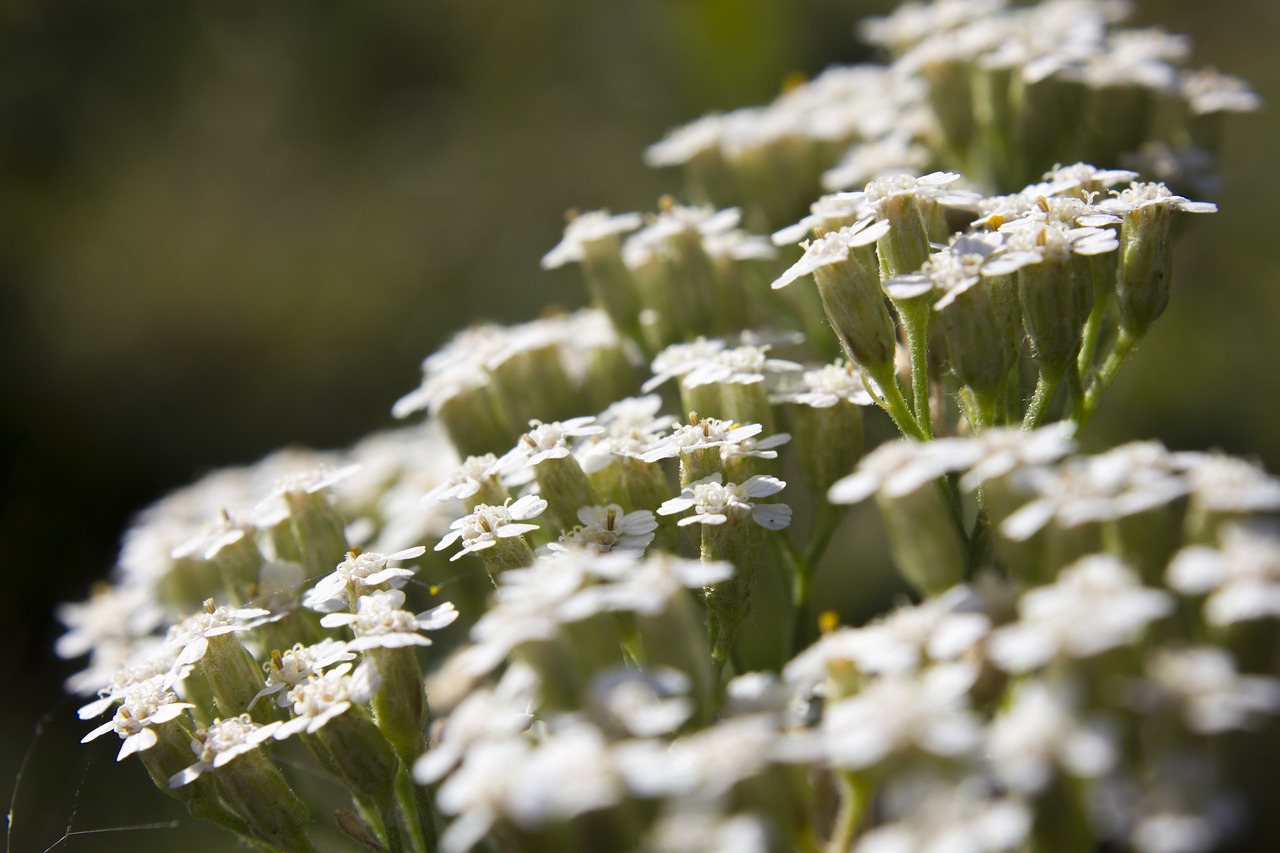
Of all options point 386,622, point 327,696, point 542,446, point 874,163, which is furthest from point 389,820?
point 874,163

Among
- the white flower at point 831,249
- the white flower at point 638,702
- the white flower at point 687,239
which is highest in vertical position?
the white flower at point 831,249

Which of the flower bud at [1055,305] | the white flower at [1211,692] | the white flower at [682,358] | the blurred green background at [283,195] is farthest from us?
the blurred green background at [283,195]

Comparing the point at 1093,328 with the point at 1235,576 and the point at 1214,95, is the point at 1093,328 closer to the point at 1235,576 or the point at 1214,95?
the point at 1235,576

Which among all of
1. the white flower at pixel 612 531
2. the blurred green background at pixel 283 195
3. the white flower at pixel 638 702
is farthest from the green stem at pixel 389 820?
the blurred green background at pixel 283 195

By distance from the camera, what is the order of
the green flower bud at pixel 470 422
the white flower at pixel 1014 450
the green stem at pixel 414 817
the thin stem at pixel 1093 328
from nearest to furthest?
the white flower at pixel 1014 450
the green stem at pixel 414 817
the thin stem at pixel 1093 328
the green flower bud at pixel 470 422

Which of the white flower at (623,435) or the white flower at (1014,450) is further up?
the white flower at (1014,450)

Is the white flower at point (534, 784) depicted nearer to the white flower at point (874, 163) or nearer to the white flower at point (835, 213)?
the white flower at point (835, 213)
